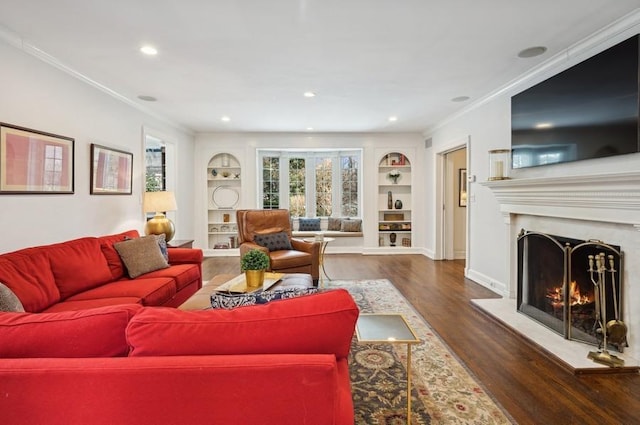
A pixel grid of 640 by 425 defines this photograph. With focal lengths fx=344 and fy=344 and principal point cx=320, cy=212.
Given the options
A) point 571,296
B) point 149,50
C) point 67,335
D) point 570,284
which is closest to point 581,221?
point 570,284

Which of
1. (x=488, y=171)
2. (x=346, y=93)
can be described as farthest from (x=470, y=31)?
(x=488, y=171)

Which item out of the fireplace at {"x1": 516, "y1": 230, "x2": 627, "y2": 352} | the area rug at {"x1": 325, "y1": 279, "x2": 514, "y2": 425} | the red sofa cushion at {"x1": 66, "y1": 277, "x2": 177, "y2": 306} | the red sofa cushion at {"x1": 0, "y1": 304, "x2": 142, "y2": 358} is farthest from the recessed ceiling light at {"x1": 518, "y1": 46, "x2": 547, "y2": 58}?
the red sofa cushion at {"x1": 66, "y1": 277, "x2": 177, "y2": 306}

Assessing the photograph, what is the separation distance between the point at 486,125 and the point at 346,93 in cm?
187

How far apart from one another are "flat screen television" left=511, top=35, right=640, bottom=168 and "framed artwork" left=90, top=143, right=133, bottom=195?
4.60 m

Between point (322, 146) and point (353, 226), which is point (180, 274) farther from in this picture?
point (353, 226)

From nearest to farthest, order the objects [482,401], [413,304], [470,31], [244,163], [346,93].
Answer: [482,401], [470,31], [413,304], [346,93], [244,163]

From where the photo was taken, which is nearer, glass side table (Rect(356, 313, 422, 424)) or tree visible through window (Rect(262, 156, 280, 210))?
glass side table (Rect(356, 313, 422, 424))

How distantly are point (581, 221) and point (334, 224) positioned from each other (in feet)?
16.5

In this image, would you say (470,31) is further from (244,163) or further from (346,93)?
(244,163)

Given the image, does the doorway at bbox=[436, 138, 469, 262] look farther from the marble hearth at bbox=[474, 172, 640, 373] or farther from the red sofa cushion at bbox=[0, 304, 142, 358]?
the red sofa cushion at bbox=[0, 304, 142, 358]

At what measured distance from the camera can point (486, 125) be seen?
444 cm

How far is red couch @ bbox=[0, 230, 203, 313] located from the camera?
7.56ft

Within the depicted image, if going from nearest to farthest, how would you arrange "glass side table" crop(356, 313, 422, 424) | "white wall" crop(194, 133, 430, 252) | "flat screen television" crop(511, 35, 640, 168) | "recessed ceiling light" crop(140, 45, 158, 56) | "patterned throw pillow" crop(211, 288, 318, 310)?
1. "patterned throw pillow" crop(211, 288, 318, 310)
2. "glass side table" crop(356, 313, 422, 424)
3. "flat screen television" crop(511, 35, 640, 168)
4. "recessed ceiling light" crop(140, 45, 158, 56)
5. "white wall" crop(194, 133, 430, 252)

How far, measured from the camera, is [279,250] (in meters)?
4.69
